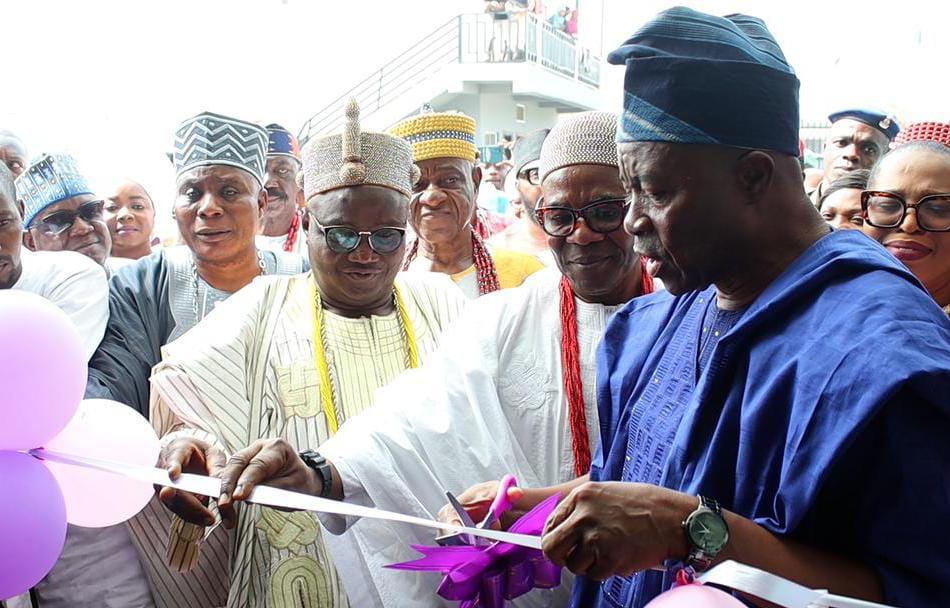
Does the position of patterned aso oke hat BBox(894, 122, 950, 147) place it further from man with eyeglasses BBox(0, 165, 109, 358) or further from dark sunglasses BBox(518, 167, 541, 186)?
man with eyeglasses BBox(0, 165, 109, 358)

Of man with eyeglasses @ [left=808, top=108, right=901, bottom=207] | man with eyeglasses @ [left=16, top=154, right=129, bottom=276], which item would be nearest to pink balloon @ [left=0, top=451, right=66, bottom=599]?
man with eyeglasses @ [left=16, top=154, right=129, bottom=276]

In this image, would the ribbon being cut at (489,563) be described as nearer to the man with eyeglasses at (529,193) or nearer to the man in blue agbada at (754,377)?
the man in blue agbada at (754,377)

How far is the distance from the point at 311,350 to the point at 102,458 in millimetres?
734

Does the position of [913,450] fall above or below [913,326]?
below

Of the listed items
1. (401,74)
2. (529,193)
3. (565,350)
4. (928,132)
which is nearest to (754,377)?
(565,350)

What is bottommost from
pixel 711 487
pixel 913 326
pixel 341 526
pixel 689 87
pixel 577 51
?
pixel 341 526

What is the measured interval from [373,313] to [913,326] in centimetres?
185

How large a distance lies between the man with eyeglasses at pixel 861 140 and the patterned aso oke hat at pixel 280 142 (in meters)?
3.34

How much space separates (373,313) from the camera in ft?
9.53

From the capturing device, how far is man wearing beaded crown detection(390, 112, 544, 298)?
167 inches

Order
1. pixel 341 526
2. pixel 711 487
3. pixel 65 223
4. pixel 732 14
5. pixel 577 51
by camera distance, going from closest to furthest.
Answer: pixel 711 487 < pixel 732 14 < pixel 341 526 < pixel 65 223 < pixel 577 51

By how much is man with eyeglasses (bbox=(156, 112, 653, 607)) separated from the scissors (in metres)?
0.34

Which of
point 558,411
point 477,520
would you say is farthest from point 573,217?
point 477,520

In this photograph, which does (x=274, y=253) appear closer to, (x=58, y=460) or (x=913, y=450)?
(x=58, y=460)
